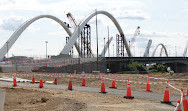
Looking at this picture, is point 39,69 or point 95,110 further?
point 39,69

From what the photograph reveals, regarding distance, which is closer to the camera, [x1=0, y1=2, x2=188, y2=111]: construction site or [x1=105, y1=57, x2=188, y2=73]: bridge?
[x1=0, y1=2, x2=188, y2=111]: construction site

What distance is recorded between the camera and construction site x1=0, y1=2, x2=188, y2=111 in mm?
13102

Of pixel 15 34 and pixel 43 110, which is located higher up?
pixel 15 34

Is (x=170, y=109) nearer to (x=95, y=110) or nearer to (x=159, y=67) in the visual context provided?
(x=95, y=110)

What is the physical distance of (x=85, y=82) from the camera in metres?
30.9

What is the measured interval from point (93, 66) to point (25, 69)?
19.6m

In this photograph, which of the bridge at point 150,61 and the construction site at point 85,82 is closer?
the construction site at point 85,82

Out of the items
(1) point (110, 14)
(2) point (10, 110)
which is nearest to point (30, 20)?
(1) point (110, 14)

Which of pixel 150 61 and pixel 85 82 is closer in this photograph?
pixel 85 82

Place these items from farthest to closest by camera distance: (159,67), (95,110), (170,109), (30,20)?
(159,67) < (30,20) < (170,109) < (95,110)

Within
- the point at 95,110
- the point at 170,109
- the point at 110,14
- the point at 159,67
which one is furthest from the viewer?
the point at 159,67

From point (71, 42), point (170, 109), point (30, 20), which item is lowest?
point (170, 109)

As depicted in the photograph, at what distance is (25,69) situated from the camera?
4866 cm

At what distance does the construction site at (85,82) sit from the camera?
1310 cm
